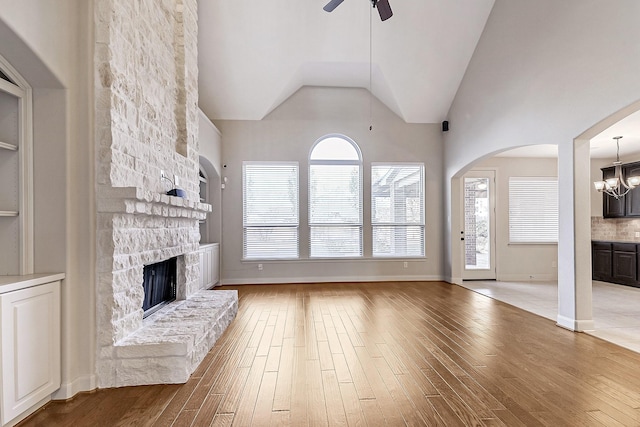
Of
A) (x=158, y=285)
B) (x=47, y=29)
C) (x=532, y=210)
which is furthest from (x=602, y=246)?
(x=47, y=29)

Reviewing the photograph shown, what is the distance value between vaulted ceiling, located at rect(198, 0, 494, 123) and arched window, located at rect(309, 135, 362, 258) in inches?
50.8

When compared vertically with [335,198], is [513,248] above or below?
below

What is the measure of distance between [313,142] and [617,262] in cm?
656

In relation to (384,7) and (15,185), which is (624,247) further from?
(15,185)

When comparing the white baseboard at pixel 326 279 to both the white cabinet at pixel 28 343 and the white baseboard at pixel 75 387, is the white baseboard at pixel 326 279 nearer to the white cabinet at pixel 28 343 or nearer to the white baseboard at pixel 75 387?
the white baseboard at pixel 75 387

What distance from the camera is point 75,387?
269cm

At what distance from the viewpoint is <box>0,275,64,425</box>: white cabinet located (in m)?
2.17

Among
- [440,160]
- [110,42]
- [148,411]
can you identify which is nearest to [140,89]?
[110,42]

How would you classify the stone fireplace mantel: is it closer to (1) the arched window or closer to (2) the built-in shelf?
(2) the built-in shelf

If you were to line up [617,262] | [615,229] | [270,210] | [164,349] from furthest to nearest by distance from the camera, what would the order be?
[615,229], [270,210], [617,262], [164,349]

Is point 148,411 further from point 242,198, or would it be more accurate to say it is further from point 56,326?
point 242,198

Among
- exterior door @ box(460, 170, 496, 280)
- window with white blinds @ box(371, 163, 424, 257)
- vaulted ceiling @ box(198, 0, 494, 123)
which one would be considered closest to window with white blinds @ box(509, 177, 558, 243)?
exterior door @ box(460, 170, 496, 280)

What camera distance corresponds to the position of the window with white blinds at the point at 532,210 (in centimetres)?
803

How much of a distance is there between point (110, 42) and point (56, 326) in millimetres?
2141
